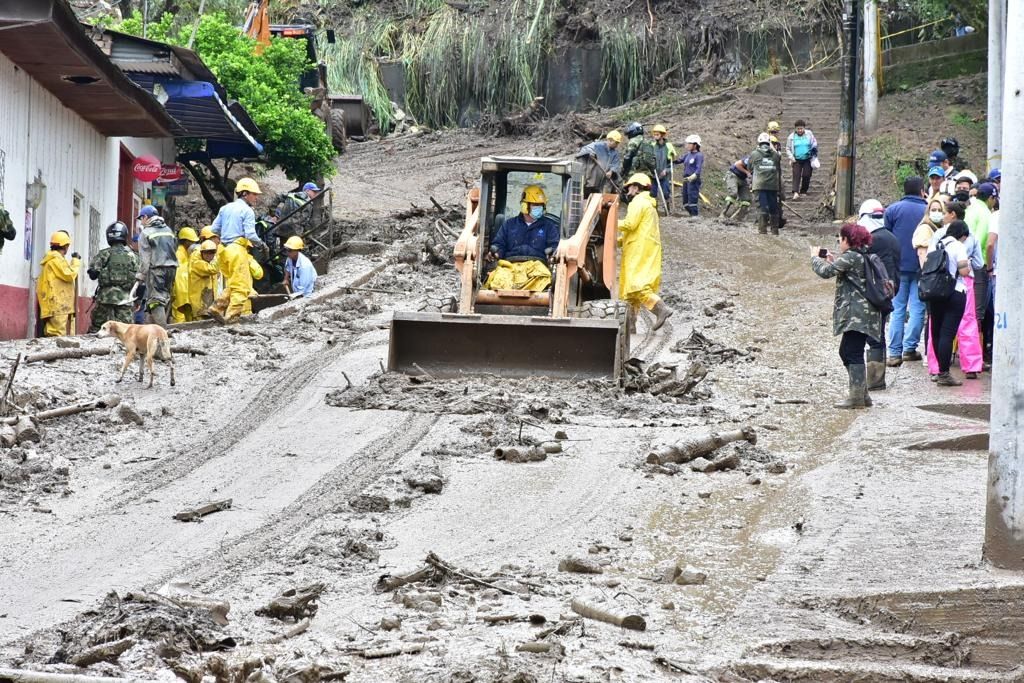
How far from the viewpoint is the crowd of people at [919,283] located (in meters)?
13.9

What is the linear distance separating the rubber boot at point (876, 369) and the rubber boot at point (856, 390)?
0.78m

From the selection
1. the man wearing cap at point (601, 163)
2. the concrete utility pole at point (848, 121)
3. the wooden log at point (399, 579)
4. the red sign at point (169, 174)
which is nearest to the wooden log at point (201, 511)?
the wooden log at point (399, 579)

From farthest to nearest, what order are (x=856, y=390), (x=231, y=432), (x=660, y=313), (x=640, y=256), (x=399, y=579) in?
(x=640, y=256), (x=660, y=313), (x=856, y=390), (x=231, y=432), (x=399, y=579)

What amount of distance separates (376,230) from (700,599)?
64.2 ft

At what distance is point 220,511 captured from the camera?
34.1 feet

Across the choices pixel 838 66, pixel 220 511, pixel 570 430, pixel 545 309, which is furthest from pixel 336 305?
pixel 838 66

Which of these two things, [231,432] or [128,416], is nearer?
[231,432]

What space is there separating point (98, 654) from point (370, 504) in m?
3.58

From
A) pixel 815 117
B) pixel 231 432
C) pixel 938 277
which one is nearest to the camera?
pixel 231 432

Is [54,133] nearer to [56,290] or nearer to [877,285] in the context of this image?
[56,290]

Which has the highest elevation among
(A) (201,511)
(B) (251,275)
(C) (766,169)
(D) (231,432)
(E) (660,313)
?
(C) (766,169)

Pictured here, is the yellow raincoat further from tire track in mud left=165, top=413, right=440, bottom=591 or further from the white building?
tire track in mud left=165, top=413, right=440, bottom=591

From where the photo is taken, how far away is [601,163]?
23.7m

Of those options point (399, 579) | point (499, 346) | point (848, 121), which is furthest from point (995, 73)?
point (399, 579)
